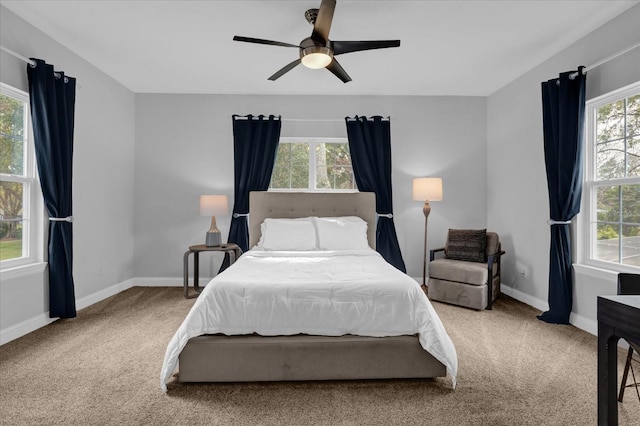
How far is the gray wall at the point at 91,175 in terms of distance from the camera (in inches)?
116

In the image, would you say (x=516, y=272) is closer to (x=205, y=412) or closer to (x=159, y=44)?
(x=205, y=412)

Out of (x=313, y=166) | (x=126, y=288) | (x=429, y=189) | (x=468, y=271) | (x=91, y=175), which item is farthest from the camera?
(x=313, y=166)

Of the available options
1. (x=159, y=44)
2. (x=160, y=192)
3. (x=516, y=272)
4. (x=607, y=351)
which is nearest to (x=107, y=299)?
(x=160, y=192)

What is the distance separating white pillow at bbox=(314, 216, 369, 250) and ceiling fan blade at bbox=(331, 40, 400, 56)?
1899mm

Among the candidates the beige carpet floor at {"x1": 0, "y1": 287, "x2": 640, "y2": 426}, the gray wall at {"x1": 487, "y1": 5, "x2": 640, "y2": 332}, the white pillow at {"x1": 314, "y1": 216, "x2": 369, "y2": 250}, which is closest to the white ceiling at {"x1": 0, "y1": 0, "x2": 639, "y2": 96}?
the gray wall at {"x1": 487, "y1": 5, "x2": 640, "y2": 332}

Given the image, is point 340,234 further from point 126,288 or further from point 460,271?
point 126,288

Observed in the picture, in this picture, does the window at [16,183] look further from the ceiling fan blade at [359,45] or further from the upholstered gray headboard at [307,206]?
the ceiling fan blade at [359,45]

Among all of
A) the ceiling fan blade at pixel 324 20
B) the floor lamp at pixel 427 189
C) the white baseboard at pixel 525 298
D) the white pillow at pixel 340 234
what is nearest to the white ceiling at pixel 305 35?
the ceiling fan blade at pixel 324 20

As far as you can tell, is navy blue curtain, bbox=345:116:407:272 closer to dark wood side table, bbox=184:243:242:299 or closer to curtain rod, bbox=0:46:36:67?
dark wood side table, bbox=184:243:242:299

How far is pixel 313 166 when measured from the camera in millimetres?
4938

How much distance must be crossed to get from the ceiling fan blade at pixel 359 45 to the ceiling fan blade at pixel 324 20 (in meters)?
0.20

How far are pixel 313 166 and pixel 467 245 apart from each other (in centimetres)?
228

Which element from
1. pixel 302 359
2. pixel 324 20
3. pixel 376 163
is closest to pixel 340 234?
pixel 376 163

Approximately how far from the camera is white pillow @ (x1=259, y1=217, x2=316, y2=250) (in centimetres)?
386
